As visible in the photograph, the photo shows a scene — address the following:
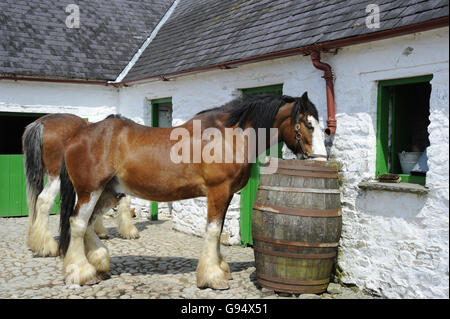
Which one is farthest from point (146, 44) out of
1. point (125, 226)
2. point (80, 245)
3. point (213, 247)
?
point (213, 247)

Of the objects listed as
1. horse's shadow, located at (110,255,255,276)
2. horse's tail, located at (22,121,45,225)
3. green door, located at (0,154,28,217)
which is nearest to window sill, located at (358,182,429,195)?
horse's shadow, located at (110,255,255,276)

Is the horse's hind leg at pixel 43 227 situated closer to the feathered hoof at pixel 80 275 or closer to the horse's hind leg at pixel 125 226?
the horse's hind leg at pixel 125 226

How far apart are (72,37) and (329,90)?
7518 millimetres

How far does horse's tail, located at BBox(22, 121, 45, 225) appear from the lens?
6.55m

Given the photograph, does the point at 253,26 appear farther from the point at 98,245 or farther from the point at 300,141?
the point at 98,245

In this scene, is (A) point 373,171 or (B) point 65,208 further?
(B) point 65,208

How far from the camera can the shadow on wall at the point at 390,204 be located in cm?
442

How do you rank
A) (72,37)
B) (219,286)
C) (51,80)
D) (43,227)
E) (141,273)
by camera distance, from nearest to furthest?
(219,286) < (141,273) < (43,227) < (51,80) < (72,37)

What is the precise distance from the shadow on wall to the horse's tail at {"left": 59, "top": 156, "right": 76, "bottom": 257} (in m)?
3.33

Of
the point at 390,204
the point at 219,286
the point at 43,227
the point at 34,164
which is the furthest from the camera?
the point at 34,164

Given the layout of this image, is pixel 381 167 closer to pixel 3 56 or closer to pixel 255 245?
pixel 255 245

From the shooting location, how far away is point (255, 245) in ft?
15.8

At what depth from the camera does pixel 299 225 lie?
14.7ft

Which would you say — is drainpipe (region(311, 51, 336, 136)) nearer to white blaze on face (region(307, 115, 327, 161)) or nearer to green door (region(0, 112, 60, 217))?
white blaze on face (region(307, 115, 327, 161))
